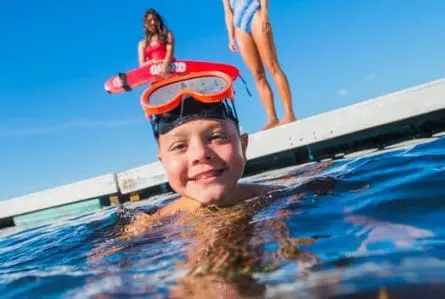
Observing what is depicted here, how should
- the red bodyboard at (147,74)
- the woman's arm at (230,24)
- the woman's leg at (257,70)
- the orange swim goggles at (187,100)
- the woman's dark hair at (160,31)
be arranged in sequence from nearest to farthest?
1. the orange swim goggles at (187,100)
2. the woman's leg at (257,70)
3. the woman's arm at (230,24)
4. the woman's dark hair at (160,31)
5. the red bodyboard at (147,74)

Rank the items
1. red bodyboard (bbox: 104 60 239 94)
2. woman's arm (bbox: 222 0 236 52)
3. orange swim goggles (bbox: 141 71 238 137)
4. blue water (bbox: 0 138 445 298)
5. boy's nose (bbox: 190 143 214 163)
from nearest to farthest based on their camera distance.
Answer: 1. blue water (bbox: 0 138 445 298)
2. boy's nose (bbox: 190 143 214 163)
3. orange swim goggles (bbox: 141 71 238 137)
4. woman's arm (bbox: 222 0 236 52)
5. red bodyboard (bbox: 104 60 239 94)

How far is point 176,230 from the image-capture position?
8.45 ft

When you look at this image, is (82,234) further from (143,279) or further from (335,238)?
(335,238)

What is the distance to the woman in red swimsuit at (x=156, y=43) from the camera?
627 cm

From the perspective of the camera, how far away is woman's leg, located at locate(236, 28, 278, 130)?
5562mm

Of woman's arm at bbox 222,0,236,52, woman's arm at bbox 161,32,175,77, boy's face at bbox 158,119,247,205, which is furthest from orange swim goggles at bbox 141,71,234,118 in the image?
woman's arm at bbox 161,32,175,77

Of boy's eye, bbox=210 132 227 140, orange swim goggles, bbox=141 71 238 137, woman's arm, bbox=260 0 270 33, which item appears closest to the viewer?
boy's eye, bbox=210 132 227 140

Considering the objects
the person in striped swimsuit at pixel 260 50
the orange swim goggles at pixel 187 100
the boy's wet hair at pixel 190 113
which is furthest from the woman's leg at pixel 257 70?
the boy's wet hair at pixel 190 113

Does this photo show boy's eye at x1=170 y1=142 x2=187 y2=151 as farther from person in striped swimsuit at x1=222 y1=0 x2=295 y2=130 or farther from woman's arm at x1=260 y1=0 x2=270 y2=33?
woman's arm at x1=260 y1=0 x2=270 y2=33

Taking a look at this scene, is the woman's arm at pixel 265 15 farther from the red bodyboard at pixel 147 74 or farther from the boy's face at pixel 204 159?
the boy's face at pixel 204 159

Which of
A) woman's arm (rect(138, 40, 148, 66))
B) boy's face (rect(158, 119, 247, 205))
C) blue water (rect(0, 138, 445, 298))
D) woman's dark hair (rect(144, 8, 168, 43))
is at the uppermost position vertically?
woman's dark hair (rect(144, 8, 168, 43))

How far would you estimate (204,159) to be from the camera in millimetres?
2607

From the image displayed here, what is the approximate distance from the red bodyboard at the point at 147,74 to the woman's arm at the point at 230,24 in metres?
0.34

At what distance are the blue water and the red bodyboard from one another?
119 inches
